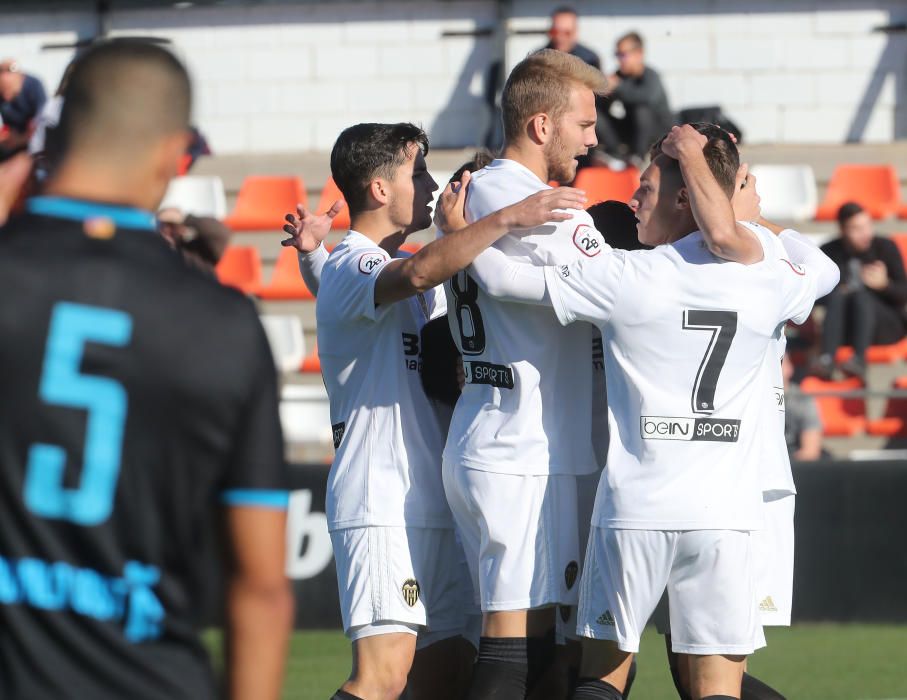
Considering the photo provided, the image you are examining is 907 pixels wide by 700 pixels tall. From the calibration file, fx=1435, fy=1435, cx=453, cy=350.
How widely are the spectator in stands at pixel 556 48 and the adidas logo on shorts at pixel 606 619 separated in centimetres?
802

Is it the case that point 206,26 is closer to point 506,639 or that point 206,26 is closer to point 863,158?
point 863,158

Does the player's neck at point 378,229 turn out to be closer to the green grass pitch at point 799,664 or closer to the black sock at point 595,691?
the black sock at point 595,691

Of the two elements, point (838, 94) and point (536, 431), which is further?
point (838, 94)

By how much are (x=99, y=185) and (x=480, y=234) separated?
1974 millimetres

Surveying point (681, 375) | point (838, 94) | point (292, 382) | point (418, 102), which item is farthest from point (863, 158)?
point (681, 375)

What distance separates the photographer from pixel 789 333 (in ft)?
35.0

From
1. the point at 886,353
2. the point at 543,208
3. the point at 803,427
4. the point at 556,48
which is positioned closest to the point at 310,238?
the point at 543,208

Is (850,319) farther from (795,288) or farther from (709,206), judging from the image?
(709,206)

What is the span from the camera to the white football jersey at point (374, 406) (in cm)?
451

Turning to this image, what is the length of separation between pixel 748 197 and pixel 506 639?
1.63m

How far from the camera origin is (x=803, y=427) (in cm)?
923

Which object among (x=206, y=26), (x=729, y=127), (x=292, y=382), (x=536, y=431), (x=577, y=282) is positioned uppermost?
(x=206, y=26)

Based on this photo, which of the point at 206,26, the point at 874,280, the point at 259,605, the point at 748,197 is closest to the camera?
the point at 259,605

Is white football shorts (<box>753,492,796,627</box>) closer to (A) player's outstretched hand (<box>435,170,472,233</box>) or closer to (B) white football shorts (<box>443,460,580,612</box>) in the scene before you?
(B) white football shorts (<box>443,460,580,612</box>)
